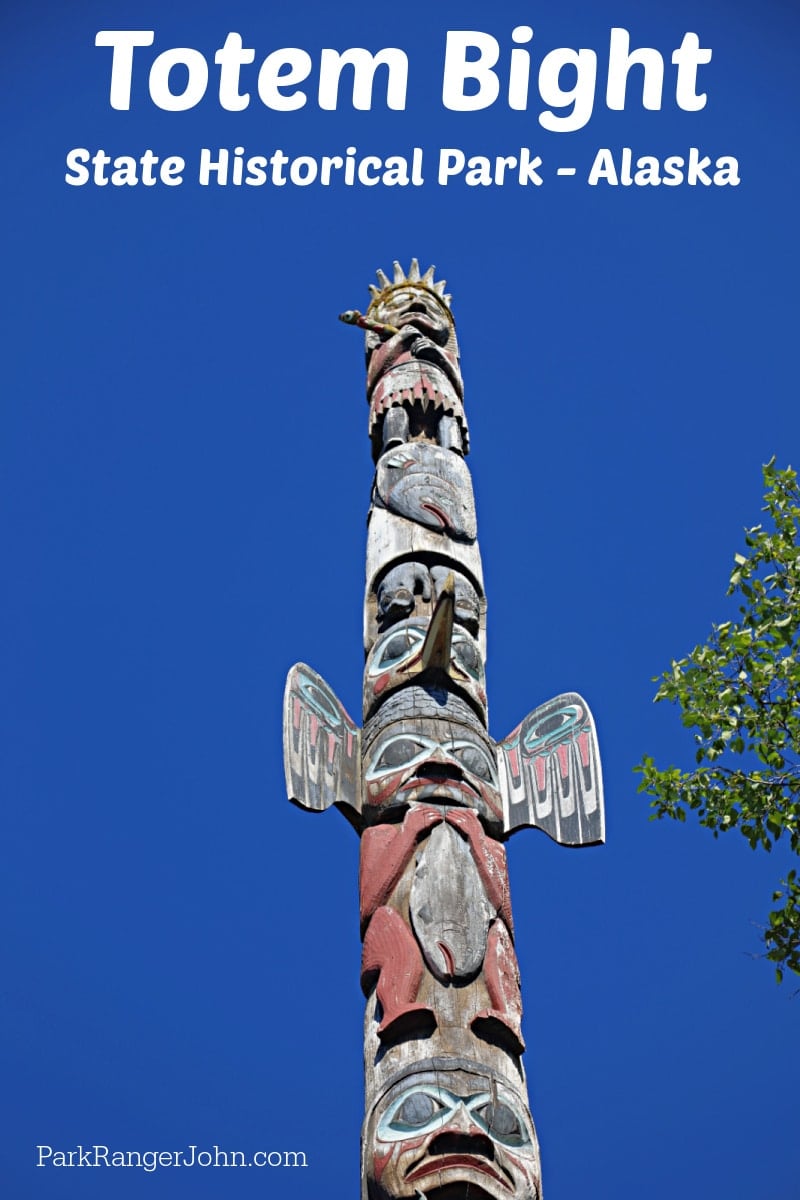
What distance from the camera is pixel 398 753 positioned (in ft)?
26.2

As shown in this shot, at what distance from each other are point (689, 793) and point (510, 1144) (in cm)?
271

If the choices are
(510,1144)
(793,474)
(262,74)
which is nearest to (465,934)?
(510,1144)

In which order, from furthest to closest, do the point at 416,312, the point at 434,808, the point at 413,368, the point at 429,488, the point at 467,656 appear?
the point at 416,312 < the point at 413,368 < the point at 429,488 < the point at 467,656 < the point at 434,808

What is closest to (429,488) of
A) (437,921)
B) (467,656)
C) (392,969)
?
(467,656)

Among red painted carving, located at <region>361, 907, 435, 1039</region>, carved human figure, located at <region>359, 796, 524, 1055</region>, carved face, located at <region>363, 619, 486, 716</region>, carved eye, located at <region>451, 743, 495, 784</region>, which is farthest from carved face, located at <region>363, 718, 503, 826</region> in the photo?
red painted carving, located at <region>361, 907, 435, 1039</region>

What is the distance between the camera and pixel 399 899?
23.4 feet

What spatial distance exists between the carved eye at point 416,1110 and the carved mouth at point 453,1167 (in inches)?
7.8

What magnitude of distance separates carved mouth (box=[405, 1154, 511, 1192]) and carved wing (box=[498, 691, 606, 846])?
2210 mm

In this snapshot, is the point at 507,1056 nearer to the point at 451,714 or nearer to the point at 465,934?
the point at 465,934

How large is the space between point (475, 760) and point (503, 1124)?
231cm

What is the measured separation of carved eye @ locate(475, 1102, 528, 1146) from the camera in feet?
19.9

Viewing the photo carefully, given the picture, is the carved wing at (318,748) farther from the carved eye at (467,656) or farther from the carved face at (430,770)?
the carved eye at (467,656)

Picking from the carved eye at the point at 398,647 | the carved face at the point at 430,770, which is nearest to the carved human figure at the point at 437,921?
the carved face at the point at 430,770

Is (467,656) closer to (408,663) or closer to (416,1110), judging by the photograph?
(408,663)
